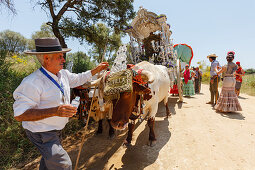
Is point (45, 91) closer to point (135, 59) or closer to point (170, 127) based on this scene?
point (170, 127)

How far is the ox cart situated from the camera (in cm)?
615

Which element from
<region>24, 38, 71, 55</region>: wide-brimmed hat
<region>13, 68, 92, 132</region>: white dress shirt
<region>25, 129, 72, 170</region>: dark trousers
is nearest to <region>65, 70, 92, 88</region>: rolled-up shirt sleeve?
<region>13, 68, 92, 132</region>: white dress shirt

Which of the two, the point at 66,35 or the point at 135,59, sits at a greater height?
the point at 66,35

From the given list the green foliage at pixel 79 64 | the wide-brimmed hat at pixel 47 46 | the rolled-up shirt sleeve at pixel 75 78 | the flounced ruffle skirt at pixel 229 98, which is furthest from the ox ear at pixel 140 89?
the green foliage at pixel 79 64

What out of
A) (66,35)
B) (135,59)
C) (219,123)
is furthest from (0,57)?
(219,123)

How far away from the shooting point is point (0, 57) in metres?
4.62

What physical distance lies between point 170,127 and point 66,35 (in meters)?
6.21

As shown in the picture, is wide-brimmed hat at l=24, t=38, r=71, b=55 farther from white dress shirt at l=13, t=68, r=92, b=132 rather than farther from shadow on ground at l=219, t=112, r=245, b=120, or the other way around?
shadow on ground at l=219, t=112, r=245, b=120

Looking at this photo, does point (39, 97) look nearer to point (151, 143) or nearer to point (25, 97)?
point (25, 97)

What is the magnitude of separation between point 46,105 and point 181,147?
3.08 m

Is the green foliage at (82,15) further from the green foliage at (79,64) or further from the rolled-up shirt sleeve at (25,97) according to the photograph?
the rolled-up shirt sleeve at (25,97)

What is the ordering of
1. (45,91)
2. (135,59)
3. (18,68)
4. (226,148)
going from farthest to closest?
(135,59) < (18,68) < (226,148) < (45,91)

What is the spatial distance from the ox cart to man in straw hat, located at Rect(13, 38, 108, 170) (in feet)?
15.8

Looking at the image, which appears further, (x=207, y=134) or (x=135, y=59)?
(x=135, y=59)
